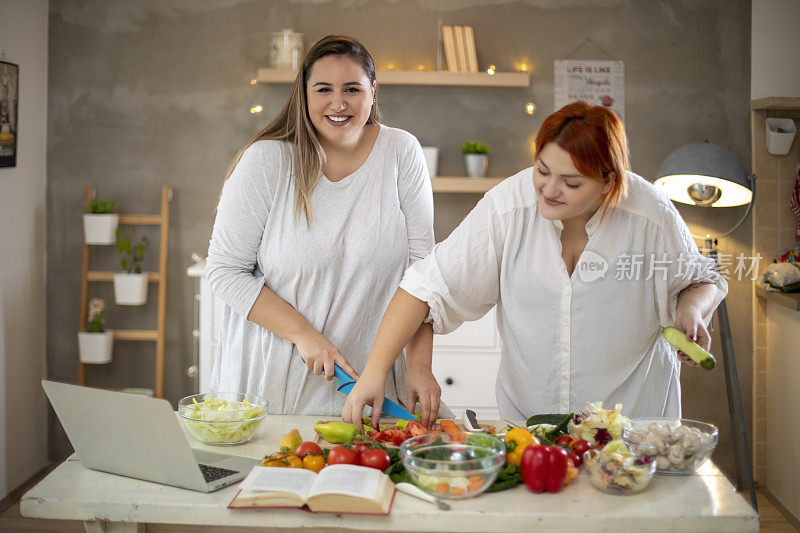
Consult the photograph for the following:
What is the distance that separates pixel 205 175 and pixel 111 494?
260cm

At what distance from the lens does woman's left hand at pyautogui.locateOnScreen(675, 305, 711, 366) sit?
158cm

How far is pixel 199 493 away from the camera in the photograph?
1.28 metres

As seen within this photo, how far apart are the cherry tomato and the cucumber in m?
0.69

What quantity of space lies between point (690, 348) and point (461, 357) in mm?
1959

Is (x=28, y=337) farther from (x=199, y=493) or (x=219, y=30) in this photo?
(x=199, y=493)

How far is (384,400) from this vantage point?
1.65m

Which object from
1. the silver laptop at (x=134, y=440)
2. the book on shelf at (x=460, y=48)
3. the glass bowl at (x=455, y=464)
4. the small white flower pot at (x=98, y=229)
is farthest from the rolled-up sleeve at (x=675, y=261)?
the small white flower pot at (x=98, y=229)

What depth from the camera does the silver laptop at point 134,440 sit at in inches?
49.6

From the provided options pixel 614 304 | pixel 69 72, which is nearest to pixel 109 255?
pixel 69 72

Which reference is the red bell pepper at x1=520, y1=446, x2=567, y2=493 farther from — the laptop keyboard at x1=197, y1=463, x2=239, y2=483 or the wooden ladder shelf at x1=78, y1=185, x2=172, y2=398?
the wooden ladder shelf at x1=78, y1=185, x2=172, y2=398

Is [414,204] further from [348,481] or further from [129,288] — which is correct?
[129,288]

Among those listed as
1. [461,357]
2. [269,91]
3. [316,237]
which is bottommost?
[461,357]

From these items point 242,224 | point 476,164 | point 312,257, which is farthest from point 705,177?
point 242,224

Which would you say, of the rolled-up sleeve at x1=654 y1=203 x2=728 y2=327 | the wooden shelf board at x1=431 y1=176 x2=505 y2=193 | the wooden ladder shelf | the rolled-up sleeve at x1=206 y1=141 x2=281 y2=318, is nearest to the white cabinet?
the wooden ladder shelf
